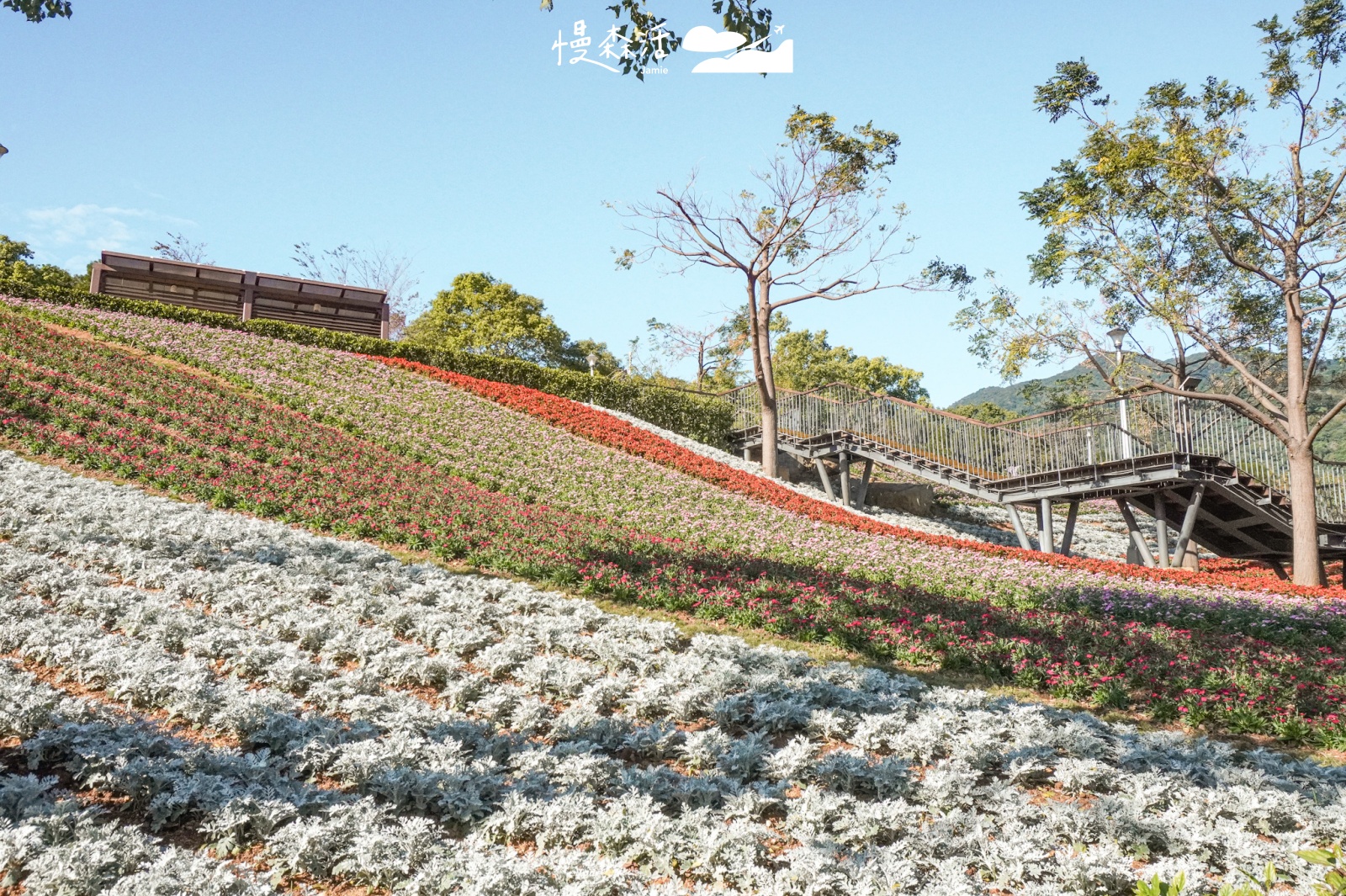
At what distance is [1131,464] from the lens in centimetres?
1662

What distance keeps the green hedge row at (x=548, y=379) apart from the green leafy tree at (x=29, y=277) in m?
2.80

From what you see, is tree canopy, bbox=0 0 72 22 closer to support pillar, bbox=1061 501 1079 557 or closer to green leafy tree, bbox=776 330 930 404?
support pillar, bbox=1061 501 1079 557

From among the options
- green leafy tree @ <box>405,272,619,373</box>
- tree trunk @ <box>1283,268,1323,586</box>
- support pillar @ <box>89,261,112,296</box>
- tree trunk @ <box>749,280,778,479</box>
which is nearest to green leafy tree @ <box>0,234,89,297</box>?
support pillar @ <box>89,261,112,296</box>

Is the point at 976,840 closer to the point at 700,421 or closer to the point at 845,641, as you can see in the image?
the point at 845,641

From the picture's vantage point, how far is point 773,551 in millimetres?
13305

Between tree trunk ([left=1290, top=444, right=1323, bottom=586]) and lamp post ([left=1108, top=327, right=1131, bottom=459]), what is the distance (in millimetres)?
2820

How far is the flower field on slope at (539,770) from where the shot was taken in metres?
4.01

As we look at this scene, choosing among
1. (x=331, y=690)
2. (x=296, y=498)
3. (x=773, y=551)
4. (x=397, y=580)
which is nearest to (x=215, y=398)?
(x=296, y=498)

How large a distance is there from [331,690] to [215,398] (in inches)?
523

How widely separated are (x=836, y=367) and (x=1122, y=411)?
36832 millimetres

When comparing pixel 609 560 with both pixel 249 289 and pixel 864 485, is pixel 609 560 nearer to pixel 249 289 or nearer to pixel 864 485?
pixel 864 485

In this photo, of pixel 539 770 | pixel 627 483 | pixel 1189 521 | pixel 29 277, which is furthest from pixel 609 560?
pixel 29 277

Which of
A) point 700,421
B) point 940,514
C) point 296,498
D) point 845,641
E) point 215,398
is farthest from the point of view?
point 700,421

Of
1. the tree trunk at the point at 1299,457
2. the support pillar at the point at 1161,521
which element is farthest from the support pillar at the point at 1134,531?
the tree trunk at the point at 1299,457
